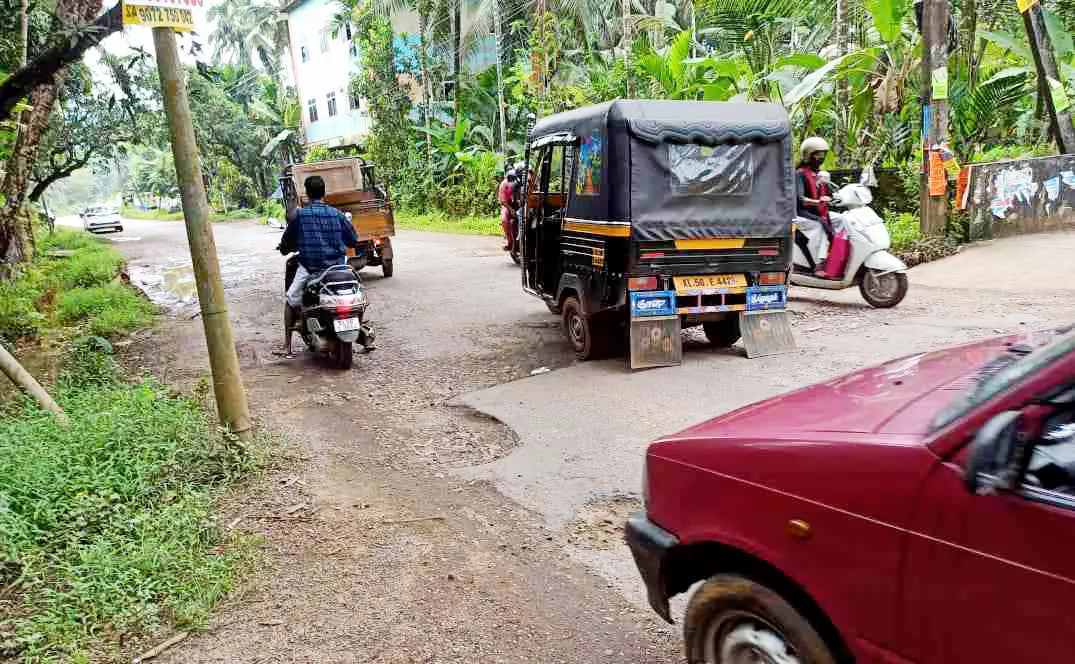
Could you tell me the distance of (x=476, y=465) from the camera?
5199 mm

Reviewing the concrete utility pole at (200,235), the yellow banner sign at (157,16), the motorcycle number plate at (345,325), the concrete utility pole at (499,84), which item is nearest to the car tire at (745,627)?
the concrete utility pole at (200,235)

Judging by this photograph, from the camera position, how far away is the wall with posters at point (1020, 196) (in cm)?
1122

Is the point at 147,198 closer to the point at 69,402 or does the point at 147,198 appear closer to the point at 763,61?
the point at 763,61

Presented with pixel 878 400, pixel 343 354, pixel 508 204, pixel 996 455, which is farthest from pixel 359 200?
pixel 996 455

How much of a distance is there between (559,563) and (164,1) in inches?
152

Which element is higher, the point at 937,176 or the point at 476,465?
the point at 937,176

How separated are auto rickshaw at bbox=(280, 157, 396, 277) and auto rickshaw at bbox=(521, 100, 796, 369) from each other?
22.2ft

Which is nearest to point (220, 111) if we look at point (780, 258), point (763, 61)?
point (763, 61)

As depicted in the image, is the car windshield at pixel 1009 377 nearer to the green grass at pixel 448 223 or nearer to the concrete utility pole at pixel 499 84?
the green grass at pixel 448 223

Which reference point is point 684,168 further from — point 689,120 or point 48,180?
point 48,180

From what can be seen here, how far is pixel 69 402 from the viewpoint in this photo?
6266 millimetres

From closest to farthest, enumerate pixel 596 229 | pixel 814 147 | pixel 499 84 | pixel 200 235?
pixel 200 235
pixel 596 229
pixel 814 147
pixel 499 84

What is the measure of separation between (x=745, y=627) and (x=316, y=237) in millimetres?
6252

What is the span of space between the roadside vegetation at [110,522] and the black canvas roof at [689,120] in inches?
154
